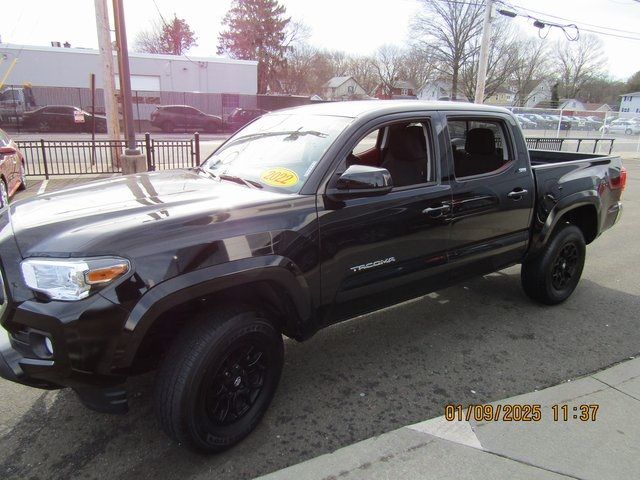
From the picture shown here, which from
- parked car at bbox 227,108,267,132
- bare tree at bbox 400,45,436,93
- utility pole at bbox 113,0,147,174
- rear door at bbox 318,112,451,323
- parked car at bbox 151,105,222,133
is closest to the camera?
rear door at bbox 318,112,451,323

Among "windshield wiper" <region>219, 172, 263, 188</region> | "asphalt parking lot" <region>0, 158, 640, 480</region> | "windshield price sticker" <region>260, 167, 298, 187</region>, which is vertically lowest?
"asphalt parking lot" <region>0, 158, 640, 480</region>

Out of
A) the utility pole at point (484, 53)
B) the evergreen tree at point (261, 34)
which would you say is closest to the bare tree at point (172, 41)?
the evergreen tree at point (261, 34)

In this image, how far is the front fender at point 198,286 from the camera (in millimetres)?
2100

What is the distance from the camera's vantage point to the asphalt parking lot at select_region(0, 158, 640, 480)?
8.18 feet

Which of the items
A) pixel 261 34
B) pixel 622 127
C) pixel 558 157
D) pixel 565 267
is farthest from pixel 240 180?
pixel 261 34

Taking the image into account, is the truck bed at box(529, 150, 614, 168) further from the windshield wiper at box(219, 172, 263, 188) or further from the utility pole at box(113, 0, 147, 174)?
the utility pole at box(113, 0, 147, 174)

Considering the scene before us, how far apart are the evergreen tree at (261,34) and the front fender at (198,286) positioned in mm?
55716

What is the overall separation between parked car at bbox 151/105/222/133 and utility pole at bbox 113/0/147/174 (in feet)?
58.8

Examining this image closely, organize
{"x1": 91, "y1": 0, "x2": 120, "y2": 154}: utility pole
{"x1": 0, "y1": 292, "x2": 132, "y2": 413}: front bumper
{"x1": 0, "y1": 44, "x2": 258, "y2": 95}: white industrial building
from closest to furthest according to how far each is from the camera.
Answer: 1. {"x1": 0, "y1": 292, "x2": 132, "y2": 413}: front bumper
2. {"x1": 91, "y1": 0, "x2": 120, "y2": 154}: utility pole
3. {"x1": 0, "y1": 44, "x2": 258, "y2": 95}: white industrial building

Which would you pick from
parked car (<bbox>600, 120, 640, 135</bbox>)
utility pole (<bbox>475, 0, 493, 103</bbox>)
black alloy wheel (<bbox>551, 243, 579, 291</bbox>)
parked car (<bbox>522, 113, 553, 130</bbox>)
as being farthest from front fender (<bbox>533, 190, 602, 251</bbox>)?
parked car (<bbox>600, 120, 640, 135</bbox>)

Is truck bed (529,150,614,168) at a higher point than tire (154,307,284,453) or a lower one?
higher

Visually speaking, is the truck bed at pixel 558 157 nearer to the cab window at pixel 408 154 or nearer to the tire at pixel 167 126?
the cab window at pixel 408 154

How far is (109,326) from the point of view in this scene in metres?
2.05

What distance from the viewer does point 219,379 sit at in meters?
2.44
